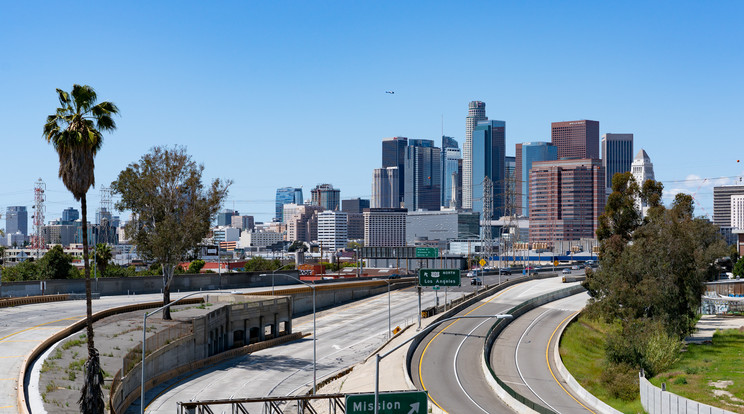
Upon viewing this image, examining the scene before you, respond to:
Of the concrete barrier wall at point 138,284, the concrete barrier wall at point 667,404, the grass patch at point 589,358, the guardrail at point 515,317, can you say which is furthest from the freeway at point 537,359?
the concrete barrier wall at point 138,284

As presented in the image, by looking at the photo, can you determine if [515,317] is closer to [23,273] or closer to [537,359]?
[537,359]

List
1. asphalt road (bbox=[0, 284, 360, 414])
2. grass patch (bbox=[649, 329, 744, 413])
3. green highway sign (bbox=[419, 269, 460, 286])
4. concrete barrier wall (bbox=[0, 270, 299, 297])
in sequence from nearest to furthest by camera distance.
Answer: asphalt road (bbox=[0, 284, 360, 414])
grass patch (bbox=[649, 329, 744, 413])
concrete barrier wall (bbox=[0, 270, 299, 297])
green highway sign (bbox=[419, 269, 460, 286])

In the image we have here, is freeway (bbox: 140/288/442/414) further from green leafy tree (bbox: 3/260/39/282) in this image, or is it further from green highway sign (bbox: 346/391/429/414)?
green leafy tree (bbox: 3/260/39/282)

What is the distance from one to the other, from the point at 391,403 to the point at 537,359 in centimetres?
4743

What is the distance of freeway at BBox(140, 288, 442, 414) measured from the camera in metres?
56.3

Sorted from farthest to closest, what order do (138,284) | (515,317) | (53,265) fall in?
(53,265)
(138,284)
(515,317)

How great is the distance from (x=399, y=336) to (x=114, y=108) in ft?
142

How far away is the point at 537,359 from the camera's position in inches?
2781

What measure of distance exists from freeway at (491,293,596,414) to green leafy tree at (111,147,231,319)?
3185cm

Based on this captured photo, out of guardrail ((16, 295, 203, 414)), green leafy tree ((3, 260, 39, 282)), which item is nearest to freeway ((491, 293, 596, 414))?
guardrail ((16, 295, 203, 414))

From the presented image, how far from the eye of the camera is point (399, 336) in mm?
76375

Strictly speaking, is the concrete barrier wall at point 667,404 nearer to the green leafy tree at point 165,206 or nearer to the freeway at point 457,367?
the freeway at point 457,367

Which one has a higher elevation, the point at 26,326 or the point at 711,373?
the point at 26,326

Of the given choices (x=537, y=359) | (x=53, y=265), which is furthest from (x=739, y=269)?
(x=53, y=265)
